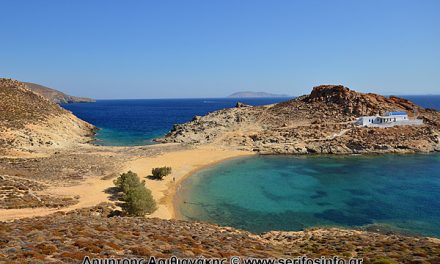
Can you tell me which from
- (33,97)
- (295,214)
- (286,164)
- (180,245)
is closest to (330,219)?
(295,214)

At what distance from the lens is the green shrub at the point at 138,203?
84.8 feet

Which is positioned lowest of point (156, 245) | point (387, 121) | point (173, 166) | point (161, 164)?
point (173, 166)

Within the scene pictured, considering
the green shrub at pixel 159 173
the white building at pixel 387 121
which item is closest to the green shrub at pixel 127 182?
the green shrub at pixel 159 173

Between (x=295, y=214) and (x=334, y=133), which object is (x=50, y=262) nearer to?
(x=295, y=214)

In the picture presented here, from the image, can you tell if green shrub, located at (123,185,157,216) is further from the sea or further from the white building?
the white building

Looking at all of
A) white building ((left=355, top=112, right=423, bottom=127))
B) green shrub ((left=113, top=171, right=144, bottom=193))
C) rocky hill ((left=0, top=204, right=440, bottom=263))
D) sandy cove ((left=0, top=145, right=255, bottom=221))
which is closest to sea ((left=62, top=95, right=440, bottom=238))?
sandy cove ((left=0, top=145, right=255, bottom=221))

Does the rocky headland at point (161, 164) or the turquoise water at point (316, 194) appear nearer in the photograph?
the rocky headland at point (161, 164)

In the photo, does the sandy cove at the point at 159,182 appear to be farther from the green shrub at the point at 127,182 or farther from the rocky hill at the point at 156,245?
the rocky hill at the point at 156,245

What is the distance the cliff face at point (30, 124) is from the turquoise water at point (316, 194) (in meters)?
30.0

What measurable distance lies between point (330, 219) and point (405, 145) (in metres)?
42.1

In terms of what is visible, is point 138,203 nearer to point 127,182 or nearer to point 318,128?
point 127,182

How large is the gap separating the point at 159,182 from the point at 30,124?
36419 millimetres

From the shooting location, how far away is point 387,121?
68.4 m

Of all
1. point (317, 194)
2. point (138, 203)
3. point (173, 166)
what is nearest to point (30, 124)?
point (173, 166)
